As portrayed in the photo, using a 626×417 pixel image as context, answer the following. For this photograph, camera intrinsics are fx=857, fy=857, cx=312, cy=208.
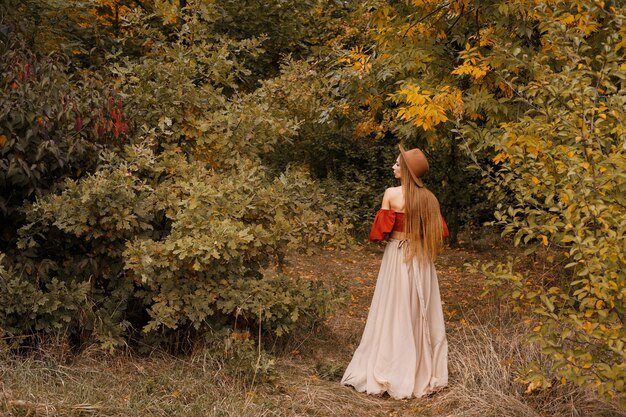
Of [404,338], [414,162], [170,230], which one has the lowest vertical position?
[404,338]

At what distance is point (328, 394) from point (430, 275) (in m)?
1.20

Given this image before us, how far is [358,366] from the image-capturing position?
655 centimetres

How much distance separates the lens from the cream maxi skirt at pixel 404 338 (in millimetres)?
6328

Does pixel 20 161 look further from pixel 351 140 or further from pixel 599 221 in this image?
pixel 351 140

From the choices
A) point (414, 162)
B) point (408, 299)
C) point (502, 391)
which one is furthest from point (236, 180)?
point (502, 391)

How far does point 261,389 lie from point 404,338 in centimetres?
114

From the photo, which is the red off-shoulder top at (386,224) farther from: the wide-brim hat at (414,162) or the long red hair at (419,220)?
the wide-brim hat at (414,162)

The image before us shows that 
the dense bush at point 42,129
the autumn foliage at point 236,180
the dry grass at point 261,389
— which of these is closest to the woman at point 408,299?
the dry grass at point 261,389

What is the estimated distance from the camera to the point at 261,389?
19.7ft

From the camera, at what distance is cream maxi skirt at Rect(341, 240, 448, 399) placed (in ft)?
20.8

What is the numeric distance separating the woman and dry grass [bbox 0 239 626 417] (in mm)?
143

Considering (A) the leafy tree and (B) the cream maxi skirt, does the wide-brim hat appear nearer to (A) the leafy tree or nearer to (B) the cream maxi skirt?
(B) the cream maxi skirt

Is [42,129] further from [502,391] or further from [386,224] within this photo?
[502,391]

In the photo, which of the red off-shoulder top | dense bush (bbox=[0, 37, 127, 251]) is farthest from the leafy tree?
dense bush (bbox=[0, 37, 127, 251])
